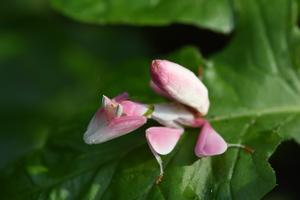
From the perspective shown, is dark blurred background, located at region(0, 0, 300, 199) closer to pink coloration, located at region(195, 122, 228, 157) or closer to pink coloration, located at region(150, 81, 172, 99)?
pink coloration, located at region(150, 81, 172, 99)

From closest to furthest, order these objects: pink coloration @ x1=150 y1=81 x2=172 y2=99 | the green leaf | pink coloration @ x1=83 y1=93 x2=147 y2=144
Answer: pink coloration @ x1=83 y1=93 x2=147 y2=144 → pink coloration @ x1=150 y1=81 x2=172 y2=99 → the green leaf

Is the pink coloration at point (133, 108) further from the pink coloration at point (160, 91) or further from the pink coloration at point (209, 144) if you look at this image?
the pink coloration at point (209, 144)

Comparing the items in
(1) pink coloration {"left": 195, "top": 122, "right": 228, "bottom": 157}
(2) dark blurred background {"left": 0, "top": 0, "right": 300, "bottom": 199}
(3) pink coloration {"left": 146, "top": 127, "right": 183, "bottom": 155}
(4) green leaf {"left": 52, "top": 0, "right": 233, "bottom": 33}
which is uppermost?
(4) green leaf {"left": 52, "top": 0, "right": 233, "bottom": 33}

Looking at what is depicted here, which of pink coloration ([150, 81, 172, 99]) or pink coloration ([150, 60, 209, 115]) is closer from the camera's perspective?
pink coloration ([150, 60, 209, 115])

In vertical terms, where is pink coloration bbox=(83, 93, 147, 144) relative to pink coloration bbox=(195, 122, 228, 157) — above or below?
above

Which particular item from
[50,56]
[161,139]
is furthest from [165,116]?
[50,56]

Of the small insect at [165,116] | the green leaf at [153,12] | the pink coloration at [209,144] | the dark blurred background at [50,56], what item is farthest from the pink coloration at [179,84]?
the dark blurred background at [50,56]

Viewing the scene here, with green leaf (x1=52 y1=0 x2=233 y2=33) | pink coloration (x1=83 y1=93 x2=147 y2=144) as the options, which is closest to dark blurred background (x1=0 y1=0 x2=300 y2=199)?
green leaf (x1=52 y1=0 x2=233 y2=33)
